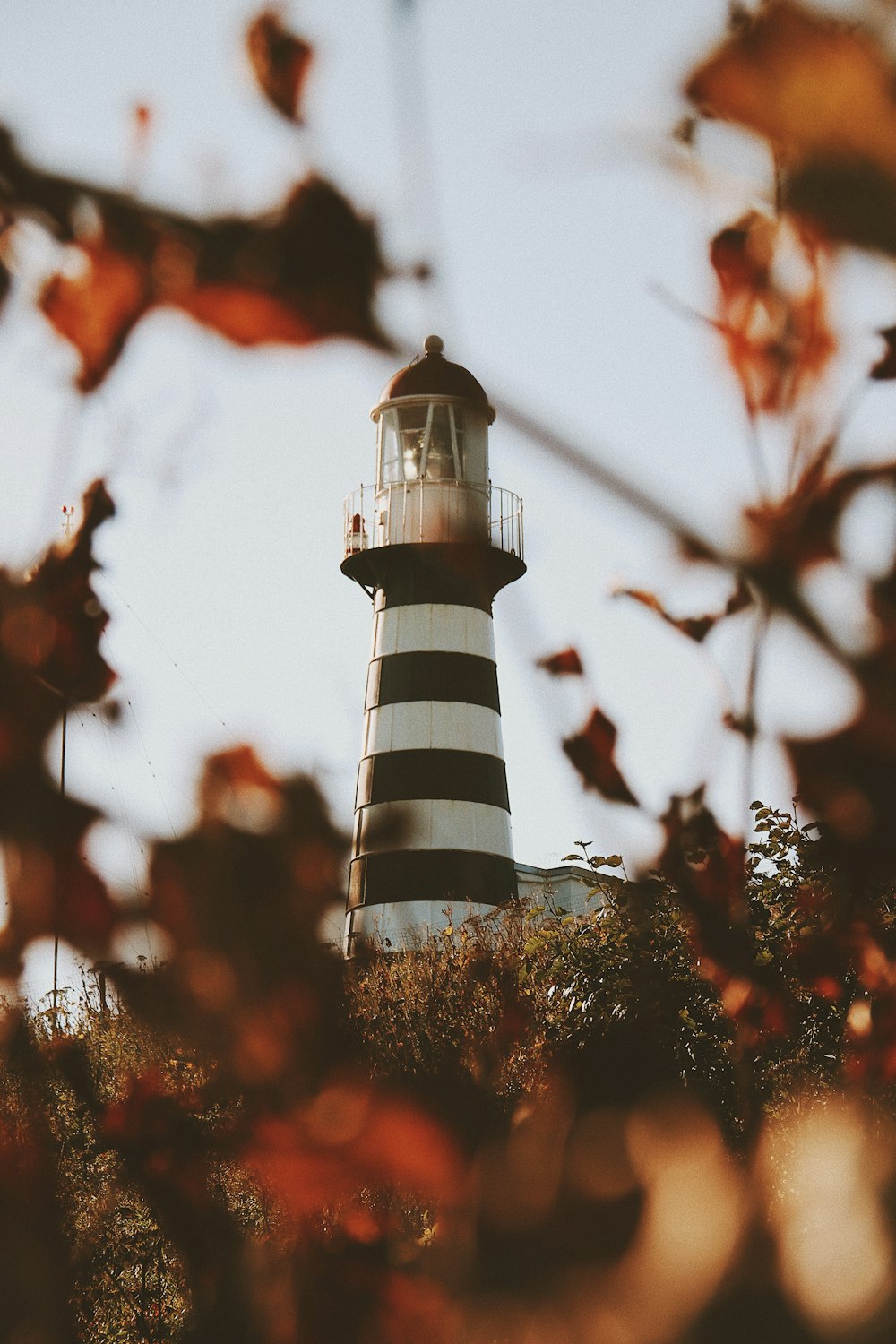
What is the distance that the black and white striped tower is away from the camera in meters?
14.7

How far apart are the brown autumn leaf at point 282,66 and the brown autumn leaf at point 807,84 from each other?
0.39m

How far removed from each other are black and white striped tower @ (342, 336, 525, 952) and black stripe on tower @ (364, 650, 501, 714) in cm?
1

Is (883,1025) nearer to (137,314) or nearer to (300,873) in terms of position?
(300,873)

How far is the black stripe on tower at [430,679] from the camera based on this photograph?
15672mm

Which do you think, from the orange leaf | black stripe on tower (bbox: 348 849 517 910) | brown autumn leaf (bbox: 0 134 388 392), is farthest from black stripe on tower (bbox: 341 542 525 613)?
brown autumn leaf (bbox: 0 134 388 392)

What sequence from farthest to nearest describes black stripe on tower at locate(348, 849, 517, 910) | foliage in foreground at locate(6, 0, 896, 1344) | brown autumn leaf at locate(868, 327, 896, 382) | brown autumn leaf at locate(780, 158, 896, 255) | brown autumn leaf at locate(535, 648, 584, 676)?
black stripe on tower at locate(348, 849, 517, 910)
brown autumn leaf at locate(535, 648, 584, 676)
brown autumn leaf at locate(868, 327, 896, 382)
foliage in foreground at locate(6, 0, 896, 1344)
brown autumn leaf at locate(780, 158, 896, 255)

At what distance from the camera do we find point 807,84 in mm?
932

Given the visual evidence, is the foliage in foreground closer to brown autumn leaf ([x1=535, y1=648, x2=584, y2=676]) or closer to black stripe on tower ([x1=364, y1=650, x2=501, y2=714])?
brown autumn leaf ([x1=535, y1=648, x2=584, y2=676])

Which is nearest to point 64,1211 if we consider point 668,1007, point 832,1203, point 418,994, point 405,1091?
point 405,1091

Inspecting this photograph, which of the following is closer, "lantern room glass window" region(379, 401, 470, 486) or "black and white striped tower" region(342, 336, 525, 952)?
"black and white striped tower" region(342, 336, 525, 952)

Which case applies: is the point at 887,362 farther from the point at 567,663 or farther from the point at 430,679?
the point at 430,679

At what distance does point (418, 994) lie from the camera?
9.73 metres

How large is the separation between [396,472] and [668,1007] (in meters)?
10.5

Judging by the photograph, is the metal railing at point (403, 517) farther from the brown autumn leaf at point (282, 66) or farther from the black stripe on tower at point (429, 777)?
the brown autumn leaf at point (282, 66)
